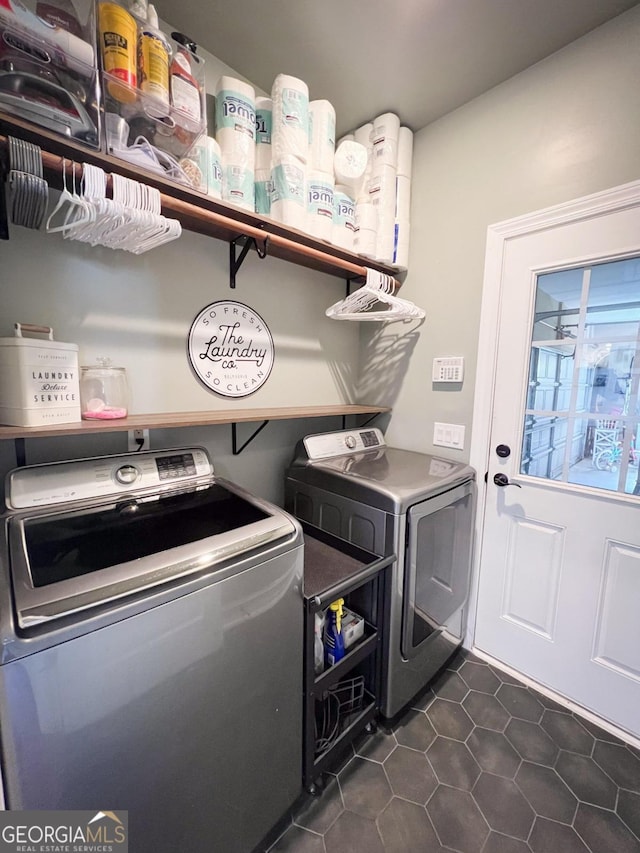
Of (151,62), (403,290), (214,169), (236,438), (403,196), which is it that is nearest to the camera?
(151,62)

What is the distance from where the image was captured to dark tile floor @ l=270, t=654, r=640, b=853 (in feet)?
3.62

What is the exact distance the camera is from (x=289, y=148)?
1.34 meters

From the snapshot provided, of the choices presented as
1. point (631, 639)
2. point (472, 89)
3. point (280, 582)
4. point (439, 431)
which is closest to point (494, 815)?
point (631, 639)

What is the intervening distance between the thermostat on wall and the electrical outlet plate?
142cm

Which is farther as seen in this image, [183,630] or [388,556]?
[388,556]

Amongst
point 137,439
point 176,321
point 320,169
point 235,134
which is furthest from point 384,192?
point 137,439

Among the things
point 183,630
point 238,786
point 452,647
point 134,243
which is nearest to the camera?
point 183,630

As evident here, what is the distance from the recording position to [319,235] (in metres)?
1.51

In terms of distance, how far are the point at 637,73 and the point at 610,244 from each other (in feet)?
1.85

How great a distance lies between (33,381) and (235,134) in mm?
1116

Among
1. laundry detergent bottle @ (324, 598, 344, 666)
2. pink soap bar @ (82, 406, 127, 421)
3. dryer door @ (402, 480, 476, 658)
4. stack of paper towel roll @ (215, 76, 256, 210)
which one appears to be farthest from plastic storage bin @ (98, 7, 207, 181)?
laundry detergent bottle @ (324, 598, 344, 666)

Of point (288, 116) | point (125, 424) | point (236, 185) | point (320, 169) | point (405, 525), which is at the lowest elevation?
point (405, 525)

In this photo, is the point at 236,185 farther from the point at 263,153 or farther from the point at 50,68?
the point at 50,68

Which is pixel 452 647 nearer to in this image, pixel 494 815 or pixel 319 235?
pixel 494 815
